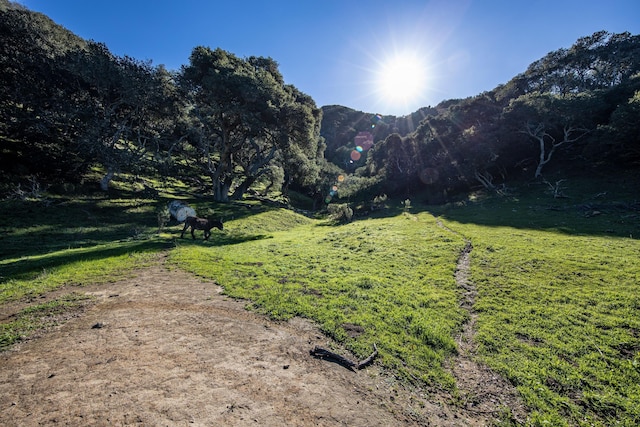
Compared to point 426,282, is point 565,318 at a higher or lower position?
higher

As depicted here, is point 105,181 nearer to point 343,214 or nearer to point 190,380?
point 343,214

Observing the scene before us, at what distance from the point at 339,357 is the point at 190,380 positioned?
172 inches

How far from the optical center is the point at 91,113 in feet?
120

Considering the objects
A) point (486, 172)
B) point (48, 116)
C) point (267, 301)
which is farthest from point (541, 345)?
point (486, 172)

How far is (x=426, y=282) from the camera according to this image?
16281mm

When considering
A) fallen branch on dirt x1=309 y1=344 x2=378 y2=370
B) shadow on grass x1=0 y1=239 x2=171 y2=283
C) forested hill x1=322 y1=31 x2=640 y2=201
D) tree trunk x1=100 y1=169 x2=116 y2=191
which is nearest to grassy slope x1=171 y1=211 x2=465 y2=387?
fallen branch on dirt x1=309 y1=344 x2=378 y2=370

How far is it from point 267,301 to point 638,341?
559 inches

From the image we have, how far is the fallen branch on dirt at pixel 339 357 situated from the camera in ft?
28.5

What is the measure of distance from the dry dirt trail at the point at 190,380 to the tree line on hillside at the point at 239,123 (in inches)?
1335

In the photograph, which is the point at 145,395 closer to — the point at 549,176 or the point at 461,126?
the point at 549,176

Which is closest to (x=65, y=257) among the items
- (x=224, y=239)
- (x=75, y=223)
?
(x=224, y=239)

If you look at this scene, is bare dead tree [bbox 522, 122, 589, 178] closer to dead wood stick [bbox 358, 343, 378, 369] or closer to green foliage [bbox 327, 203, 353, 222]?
green foliage [bbox 327, 203, 353, 222]

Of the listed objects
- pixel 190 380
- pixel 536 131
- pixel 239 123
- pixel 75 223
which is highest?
pixel 536 131

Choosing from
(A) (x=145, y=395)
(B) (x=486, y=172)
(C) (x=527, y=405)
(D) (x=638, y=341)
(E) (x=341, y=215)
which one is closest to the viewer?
(A) (x=145, y=395)
